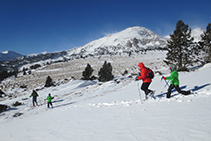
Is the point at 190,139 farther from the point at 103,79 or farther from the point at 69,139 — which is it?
the point at 103,79

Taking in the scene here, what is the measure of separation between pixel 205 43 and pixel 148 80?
22508mm

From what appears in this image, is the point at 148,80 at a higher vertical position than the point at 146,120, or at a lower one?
higher

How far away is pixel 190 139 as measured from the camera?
8.04ft

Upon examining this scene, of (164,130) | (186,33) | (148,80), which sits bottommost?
(164,130)

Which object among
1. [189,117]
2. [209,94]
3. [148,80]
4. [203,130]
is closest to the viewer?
[203,130]

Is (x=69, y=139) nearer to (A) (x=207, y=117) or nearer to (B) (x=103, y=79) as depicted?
(A) (x=207, y=117)

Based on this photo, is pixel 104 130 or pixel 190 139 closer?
pixel 190 139

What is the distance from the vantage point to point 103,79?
90.2ft

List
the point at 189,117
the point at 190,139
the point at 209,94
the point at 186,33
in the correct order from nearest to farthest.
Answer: the point at 190,139 → the point at 189,117 → the point at 209,94 → the point at 186,33

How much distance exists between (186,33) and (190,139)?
2306cm

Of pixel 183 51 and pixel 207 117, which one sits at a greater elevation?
pixel 183 51

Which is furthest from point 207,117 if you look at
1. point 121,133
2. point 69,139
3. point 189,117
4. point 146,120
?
point 69,139

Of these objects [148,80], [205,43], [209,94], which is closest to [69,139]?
[148,80]

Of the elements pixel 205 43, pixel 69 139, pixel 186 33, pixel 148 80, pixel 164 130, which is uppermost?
pixel 186 33
